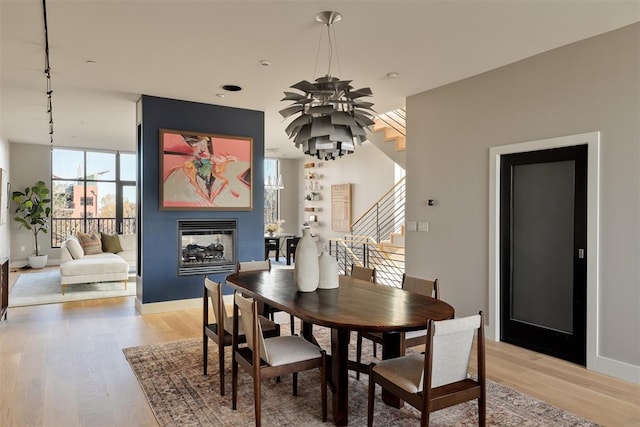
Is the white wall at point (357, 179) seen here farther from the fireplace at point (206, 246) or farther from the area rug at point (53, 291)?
the area rug at point (53, 291)

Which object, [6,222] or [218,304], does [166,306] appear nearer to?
[218,304]

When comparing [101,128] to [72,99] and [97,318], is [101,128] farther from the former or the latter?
[97,318]

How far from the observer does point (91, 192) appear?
10.1 m

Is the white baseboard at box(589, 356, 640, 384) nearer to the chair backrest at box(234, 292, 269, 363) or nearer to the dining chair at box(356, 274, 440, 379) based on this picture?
the dining chair at box(356, 274, 440, 379)

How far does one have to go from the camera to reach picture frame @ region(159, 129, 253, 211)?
5.46 metres

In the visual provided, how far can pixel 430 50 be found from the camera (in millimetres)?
3760

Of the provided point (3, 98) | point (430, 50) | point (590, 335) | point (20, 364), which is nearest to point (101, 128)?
point (3, 98)

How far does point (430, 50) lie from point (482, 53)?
0.49 m

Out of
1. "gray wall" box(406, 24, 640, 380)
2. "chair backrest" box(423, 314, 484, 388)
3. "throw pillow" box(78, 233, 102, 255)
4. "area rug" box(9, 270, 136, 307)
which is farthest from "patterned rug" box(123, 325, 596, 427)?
"throw pillow" box(78, 233, 102, 255)

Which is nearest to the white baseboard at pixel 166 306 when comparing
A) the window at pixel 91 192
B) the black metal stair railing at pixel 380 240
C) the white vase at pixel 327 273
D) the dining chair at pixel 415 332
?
the black metal stair railing at pixel 380 240

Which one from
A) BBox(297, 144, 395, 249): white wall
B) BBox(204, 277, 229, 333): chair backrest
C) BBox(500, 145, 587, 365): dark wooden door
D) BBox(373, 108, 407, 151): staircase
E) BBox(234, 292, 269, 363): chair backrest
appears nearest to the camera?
BBox(234, 292, 269, 363): chair backrest

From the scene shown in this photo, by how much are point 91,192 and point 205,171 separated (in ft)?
19.1

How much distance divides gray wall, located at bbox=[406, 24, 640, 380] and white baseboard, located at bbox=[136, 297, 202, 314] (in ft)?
9.43

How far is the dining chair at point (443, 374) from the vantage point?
2000 mm
